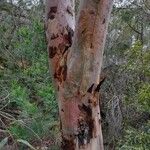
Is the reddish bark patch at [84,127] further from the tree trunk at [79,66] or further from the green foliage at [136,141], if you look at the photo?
the green foliage at [136,141]

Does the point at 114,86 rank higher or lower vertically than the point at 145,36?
lower

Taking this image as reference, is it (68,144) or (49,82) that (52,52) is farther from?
(49,82)

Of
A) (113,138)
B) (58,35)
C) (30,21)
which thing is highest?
(30,21)

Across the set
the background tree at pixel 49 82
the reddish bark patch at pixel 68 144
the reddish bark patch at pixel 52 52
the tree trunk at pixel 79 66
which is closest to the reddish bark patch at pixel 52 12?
the tree trunk at pixel 79 66

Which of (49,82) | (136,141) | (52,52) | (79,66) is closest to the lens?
(79,66)

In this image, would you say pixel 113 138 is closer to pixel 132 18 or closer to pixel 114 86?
pixel 114 86

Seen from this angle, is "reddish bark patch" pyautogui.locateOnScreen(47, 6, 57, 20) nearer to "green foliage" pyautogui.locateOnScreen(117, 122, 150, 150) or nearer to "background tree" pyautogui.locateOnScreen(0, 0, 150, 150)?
"background tree" pyautogui.locateOnScreen(0, 0, 150, 150)

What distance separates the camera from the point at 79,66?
1.84 metres

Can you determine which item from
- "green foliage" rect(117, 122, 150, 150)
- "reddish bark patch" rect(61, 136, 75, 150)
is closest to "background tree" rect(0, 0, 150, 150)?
"green foliage" rect(117, 122, 150, 150)

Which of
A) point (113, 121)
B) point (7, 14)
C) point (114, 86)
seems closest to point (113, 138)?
point (113, 121)

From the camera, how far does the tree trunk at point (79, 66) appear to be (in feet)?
5.91

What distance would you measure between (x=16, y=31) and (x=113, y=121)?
2.67 meters

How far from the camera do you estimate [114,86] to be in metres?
5.80

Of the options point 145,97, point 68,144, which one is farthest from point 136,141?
point 68,144
